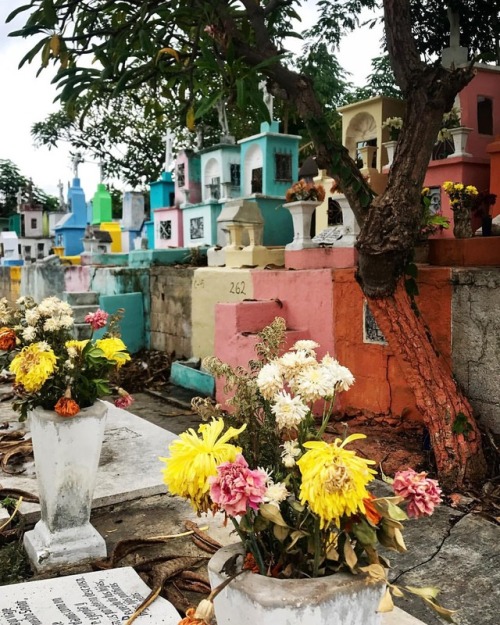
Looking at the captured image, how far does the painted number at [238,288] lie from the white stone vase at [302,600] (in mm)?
6572

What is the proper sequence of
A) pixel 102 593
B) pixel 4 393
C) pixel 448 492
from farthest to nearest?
pixel 4 393 < pixel 448 492 < pixel 102 593

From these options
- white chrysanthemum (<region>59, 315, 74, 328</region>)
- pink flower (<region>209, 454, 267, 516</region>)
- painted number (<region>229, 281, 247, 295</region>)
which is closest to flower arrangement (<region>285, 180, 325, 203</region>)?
painted number (<region>229, 281, 247, 295</region>)

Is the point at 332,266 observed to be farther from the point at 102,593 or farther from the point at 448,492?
the point at 102,593

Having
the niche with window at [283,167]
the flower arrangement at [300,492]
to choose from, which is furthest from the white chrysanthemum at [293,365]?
the niche with window at [283,167]

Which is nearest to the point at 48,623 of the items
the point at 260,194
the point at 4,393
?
the point at 4,393

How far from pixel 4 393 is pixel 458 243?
18.8ft

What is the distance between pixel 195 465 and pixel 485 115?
9.83m

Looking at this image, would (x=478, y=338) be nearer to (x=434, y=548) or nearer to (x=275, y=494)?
(x=434, y=548)

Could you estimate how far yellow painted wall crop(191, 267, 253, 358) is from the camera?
27.7 feet

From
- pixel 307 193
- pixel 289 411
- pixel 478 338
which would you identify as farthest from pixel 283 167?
pixel 289 411

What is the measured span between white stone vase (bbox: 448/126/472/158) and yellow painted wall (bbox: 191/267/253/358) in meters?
3.74

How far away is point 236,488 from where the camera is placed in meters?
1.63

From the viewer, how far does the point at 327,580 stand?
173cm

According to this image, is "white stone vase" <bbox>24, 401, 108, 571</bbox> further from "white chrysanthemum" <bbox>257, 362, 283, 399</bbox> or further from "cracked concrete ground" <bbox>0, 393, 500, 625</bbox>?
"white chrysanthemum" <bbox>257, 362, 283, 399</bbox>
